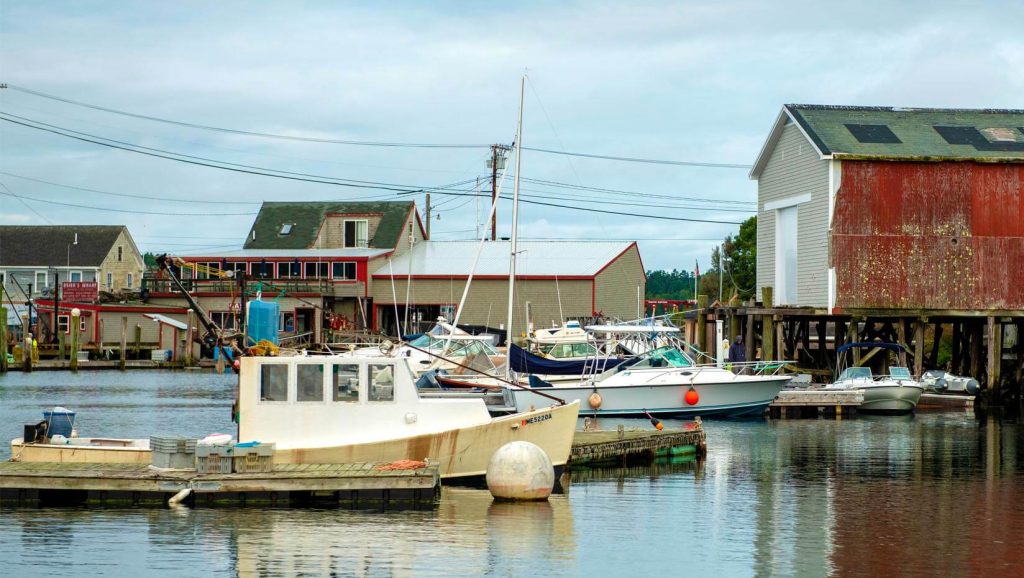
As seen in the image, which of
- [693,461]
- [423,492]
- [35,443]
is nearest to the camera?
[423,492]

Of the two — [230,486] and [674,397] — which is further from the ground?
[674,397]

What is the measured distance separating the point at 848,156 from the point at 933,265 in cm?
490

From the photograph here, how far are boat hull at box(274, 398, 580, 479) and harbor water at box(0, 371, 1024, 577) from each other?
23.7 inches

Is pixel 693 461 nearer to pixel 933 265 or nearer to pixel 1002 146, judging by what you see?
pixel 933 265

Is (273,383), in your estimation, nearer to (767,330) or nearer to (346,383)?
(346,383)

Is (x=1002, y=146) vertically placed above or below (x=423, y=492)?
above

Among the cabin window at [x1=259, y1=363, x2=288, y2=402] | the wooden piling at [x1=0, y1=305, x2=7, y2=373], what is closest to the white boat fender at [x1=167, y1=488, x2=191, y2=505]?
the cabin window at [x1=259, y1=363, x2=288, y2=402]

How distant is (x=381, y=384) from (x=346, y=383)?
1.92ft

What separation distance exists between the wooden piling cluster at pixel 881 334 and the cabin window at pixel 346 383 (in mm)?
25742

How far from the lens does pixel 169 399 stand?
164 ft

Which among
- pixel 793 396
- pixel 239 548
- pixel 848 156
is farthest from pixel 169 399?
pixel 239 548

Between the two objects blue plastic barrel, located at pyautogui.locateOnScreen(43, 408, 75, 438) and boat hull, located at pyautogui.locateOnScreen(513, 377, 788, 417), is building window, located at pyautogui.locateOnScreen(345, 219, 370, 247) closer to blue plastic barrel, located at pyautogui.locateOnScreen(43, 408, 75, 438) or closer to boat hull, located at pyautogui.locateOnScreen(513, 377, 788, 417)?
boat hull, located at pyautogui.locateOnScreen(513, 377, 788, 417)

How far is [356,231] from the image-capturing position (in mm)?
88750

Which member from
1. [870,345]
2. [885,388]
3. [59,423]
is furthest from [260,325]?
[870,345]
